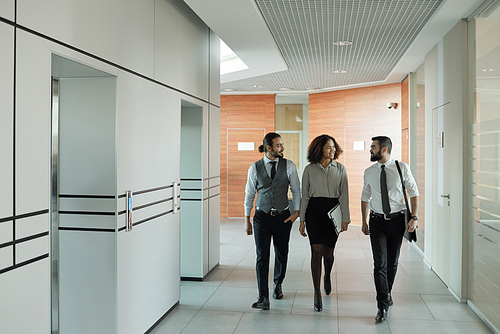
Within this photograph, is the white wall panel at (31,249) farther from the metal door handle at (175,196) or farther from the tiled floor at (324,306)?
the metal door handle at (175,196)

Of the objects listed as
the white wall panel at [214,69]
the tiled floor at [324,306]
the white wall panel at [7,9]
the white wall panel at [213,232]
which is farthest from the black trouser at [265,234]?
the white wall panel at [7,9]

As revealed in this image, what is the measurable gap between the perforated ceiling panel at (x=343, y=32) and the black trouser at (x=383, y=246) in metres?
2.19

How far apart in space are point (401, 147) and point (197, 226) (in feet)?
18.2

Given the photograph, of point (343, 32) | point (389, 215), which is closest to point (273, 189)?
point (389, 215)

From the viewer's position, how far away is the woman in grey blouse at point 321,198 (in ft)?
13.9

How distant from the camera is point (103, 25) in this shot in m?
2.91

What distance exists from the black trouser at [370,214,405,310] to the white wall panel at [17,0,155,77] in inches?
101

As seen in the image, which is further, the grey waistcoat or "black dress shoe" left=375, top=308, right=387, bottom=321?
the grey waistcoat

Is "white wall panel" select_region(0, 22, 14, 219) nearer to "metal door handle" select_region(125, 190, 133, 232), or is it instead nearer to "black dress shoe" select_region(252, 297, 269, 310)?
"metal door handle" select_region(125, 190, 133, 232)

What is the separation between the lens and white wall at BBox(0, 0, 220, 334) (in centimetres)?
211

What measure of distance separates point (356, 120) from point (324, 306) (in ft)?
21.4

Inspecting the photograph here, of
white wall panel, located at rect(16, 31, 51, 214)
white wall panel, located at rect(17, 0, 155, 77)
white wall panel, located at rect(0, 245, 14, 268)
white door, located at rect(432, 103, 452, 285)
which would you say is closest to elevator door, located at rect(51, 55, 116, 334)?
white wall panel, located at rect(17, 0, 155, 77)

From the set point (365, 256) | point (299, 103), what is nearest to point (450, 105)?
point (365, 256)

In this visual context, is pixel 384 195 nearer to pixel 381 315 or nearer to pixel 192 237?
pixel 381 315
